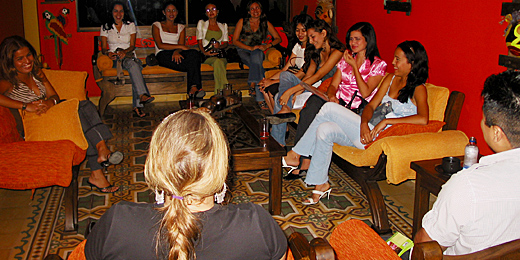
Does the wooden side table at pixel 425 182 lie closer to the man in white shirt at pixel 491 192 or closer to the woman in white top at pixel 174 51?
the man in white shirt at pixel 491 192

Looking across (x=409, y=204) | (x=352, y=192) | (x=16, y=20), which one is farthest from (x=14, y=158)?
(x=16, y=20)

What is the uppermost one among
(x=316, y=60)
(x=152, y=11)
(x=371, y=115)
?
(x=152, y=11)

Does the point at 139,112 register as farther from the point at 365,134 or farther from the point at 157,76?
the point at 365,134

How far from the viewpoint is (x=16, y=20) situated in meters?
5.76

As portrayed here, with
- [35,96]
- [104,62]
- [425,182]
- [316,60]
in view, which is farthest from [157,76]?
[425,182]

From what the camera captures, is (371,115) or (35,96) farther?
(35,96)

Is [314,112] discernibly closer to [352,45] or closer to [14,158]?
[352,45]

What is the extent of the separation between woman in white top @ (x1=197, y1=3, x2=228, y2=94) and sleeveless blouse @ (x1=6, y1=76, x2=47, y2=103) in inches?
109

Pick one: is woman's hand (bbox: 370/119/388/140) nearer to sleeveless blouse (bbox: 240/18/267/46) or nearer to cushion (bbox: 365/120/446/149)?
cushion (bbox: 365/120/446/149)

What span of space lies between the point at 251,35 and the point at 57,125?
11.4 feet

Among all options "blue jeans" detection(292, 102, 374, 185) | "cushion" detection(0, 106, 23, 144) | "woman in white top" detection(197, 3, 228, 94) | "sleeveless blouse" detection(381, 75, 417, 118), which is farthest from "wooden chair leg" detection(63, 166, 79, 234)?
"woman in white top" detection(197, 3, 228, 94)

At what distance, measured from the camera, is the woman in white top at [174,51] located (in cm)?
596

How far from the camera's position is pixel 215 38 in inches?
249

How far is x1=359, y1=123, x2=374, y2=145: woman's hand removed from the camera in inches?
126
